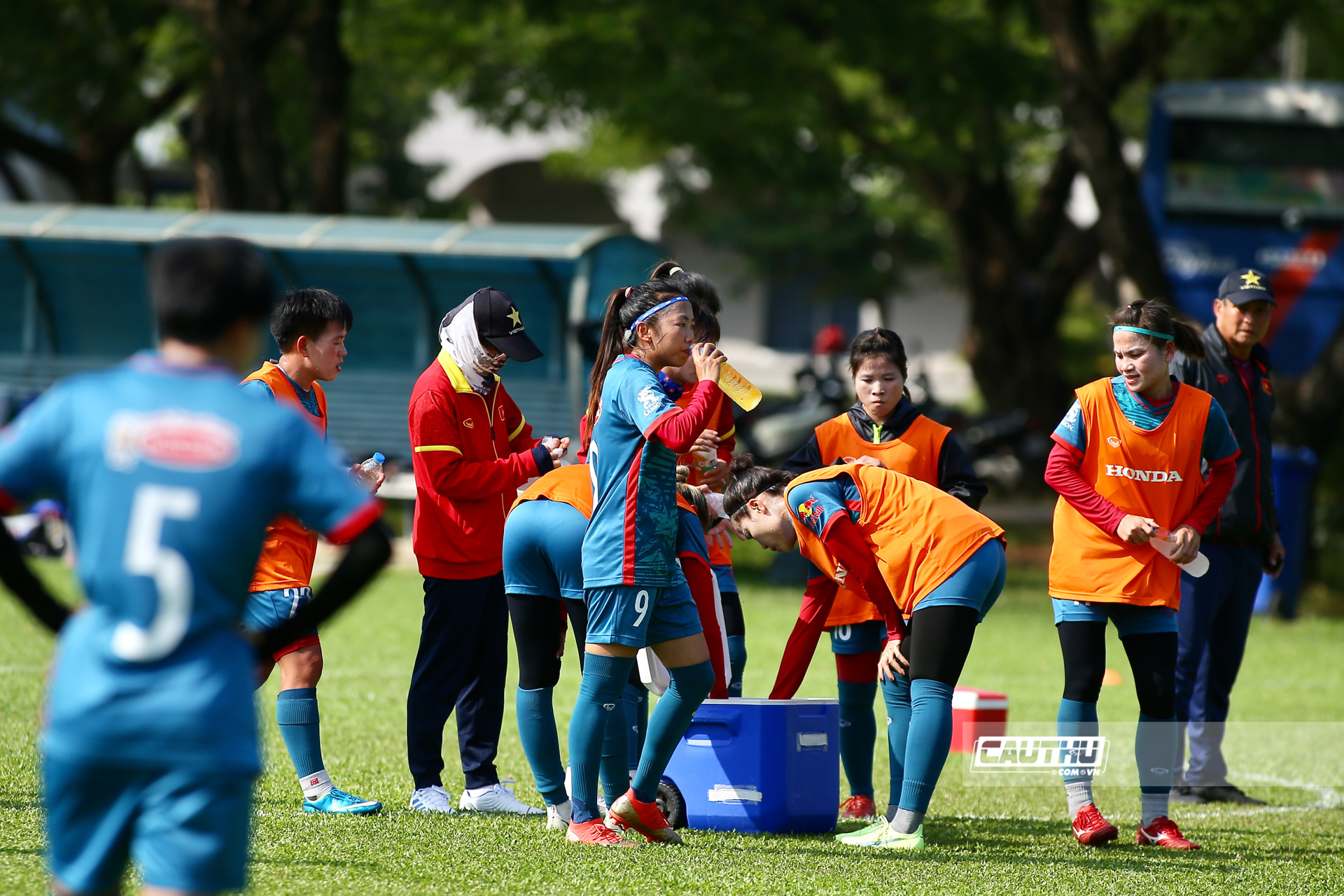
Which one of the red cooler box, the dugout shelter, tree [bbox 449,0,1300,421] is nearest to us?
the red cooler box

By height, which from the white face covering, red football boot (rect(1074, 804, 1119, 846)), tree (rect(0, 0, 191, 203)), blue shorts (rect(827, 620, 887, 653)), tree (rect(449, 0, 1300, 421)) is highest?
tree (rect(0, 0, 191, 203))

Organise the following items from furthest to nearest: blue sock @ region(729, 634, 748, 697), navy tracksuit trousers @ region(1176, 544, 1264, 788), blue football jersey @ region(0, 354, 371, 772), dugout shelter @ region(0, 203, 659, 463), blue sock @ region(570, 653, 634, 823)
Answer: dugout shelter @ region(0, 203, 659, 463), navy tracksuit trousers @ region(1176, 544, 1264, 788), blue sock @ region(729, 634, 748, 697), blue sock @ region(570, 653, 634, 823), blue football jersey @ region(0, 354, 371, 772)

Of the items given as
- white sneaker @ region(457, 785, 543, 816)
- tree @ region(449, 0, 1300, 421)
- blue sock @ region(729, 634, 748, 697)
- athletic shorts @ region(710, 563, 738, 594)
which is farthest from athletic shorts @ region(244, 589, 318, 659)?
tree @ region(449, 0, 1300, 421)

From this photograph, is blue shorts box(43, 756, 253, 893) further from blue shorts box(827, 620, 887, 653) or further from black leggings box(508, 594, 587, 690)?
blue shorts box(827, 620, 887, 653)

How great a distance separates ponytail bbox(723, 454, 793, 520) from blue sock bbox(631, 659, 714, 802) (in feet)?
2.46

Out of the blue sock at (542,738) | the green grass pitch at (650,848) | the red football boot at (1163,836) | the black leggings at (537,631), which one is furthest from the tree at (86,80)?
the red football boot at (1163,836)

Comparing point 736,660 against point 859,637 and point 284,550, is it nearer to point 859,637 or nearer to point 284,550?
point 859,637

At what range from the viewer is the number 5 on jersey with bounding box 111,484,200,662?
246 cm

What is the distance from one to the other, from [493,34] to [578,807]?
572 inches

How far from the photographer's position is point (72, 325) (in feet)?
52.0

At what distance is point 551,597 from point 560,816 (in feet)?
2.44

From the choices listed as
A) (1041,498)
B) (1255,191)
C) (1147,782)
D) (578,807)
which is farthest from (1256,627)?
(578,807)

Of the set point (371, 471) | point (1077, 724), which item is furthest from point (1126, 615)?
point (371, 471)

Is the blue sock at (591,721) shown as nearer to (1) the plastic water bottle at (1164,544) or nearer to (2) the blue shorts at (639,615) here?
(2) the blue shorts at (639,615)
